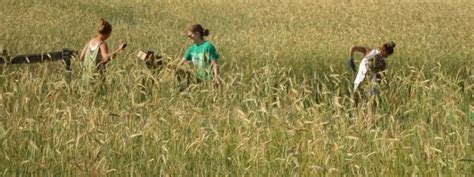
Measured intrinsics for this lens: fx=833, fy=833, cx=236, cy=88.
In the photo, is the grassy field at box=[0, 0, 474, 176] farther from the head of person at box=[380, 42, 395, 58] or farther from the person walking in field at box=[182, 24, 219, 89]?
→ the head of person at box=[380, 42, 395, 58]

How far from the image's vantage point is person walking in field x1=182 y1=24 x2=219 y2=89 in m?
7.88

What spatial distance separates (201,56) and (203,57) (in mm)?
128

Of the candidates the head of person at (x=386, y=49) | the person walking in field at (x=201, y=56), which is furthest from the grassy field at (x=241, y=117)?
the head of person at (x=386, y=49)

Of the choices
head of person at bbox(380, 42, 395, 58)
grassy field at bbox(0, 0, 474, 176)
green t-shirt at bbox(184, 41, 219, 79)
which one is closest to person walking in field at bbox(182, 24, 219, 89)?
green t-shirt at bbox(184, 41, 219, 79)

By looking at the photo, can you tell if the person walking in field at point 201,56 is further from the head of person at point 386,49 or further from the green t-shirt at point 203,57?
the head of person at point 386,49

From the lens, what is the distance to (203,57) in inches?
313

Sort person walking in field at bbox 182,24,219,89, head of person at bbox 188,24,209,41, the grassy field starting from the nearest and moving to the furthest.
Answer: the grassy field < person walking in field at bbox 182,24,219,89 < head of person at bbox 188,24,209,41

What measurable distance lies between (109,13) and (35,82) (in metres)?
14.0

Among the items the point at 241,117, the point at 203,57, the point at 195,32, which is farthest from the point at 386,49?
the point at 241,117

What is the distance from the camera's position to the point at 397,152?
5.29m

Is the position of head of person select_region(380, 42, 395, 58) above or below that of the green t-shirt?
above

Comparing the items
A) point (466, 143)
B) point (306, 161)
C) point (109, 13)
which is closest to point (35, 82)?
point (306, 161)

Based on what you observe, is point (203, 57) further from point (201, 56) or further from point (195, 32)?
point (195, 32)

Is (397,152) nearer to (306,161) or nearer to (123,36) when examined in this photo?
(306,161)
